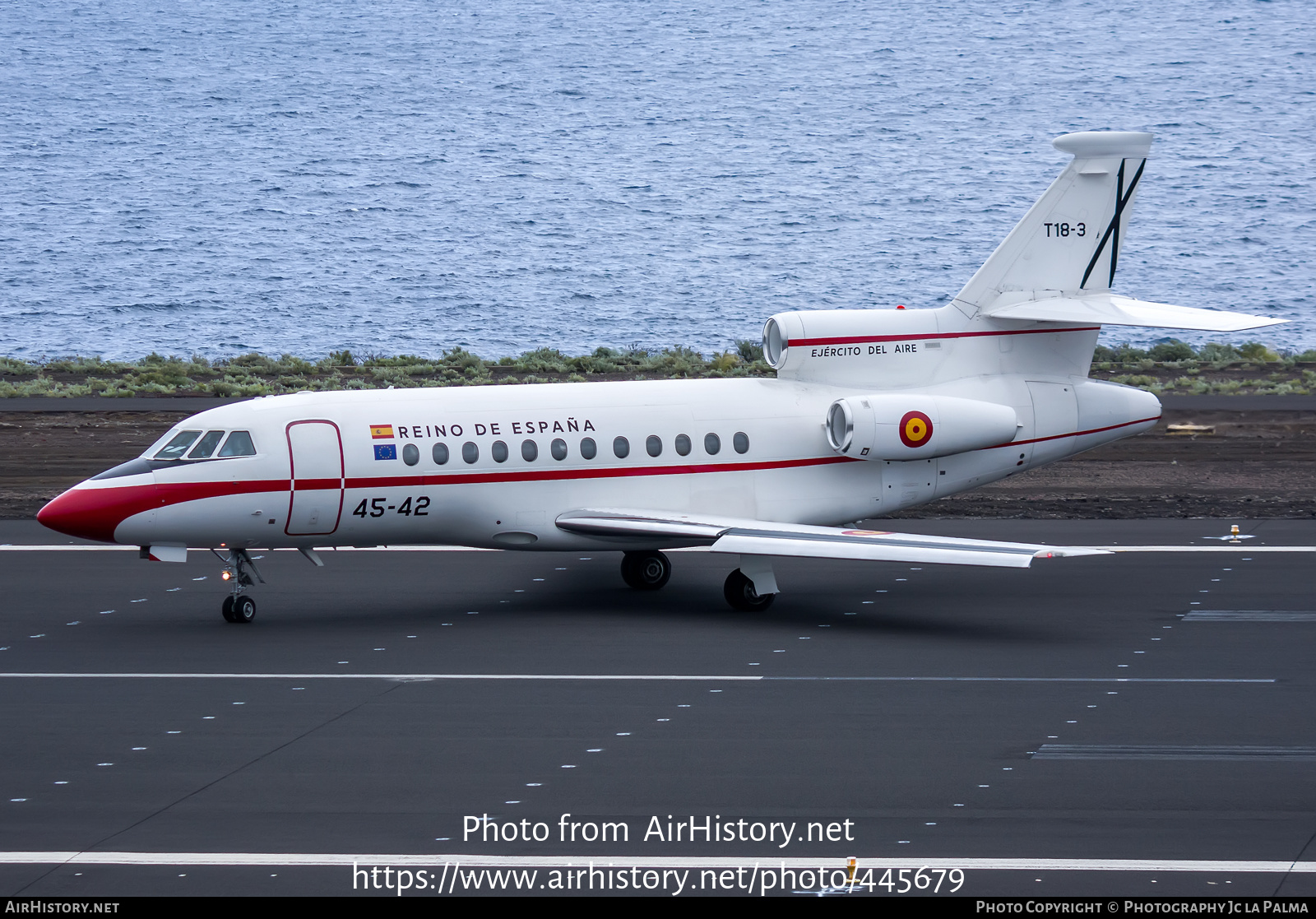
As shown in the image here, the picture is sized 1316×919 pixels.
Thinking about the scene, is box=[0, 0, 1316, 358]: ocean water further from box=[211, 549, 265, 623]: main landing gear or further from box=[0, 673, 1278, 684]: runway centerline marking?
box=[0, 673, 1278, 684]: runway centerline marking

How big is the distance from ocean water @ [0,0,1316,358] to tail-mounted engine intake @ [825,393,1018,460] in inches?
3276

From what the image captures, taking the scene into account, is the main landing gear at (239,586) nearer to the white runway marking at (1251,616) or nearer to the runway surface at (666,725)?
the runway surface at (666,725)

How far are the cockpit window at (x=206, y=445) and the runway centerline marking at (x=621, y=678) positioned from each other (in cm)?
339

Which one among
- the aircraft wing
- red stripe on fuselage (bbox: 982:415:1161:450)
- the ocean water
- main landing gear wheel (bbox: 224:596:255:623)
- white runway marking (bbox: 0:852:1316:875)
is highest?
the ocean water

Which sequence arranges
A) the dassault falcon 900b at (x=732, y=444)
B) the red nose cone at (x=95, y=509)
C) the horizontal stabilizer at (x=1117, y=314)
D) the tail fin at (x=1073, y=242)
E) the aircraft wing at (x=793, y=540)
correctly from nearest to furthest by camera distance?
the aircraft wing at (x=793, y=540), the red nose cone at (x=95, y=509), the dassault falcon 900b at (x=732, y=444), the horizontal stabilizer at (x=1117, y=314), the tail fin at (x=1073, y=242)

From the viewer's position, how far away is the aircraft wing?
18.3m

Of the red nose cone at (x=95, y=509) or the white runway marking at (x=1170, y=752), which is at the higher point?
the red nose cone at (x=95, y=509)

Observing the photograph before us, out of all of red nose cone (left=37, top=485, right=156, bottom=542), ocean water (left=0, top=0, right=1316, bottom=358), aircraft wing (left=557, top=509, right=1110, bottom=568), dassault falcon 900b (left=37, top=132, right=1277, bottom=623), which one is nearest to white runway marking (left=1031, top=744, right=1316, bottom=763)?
aircraft wing (left=557, top=509, right=1110, bottom=568)

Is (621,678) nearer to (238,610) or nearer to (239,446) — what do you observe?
(238,610)

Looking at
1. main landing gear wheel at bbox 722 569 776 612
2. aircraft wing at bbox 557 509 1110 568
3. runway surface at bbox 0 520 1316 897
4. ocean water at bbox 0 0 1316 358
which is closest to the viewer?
runway surface at bbox 0 520 1316 897

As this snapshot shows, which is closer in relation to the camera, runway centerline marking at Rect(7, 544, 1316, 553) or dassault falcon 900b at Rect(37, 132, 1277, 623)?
dassault falcon 900b at Rect(37, 132, 1277, 623)

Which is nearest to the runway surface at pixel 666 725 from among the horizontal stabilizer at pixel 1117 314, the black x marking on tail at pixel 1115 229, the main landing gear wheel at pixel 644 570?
the main landing gear wheel at pixel 644 570

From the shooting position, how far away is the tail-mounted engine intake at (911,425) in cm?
2139

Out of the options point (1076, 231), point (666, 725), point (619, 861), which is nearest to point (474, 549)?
point (666, 725)
